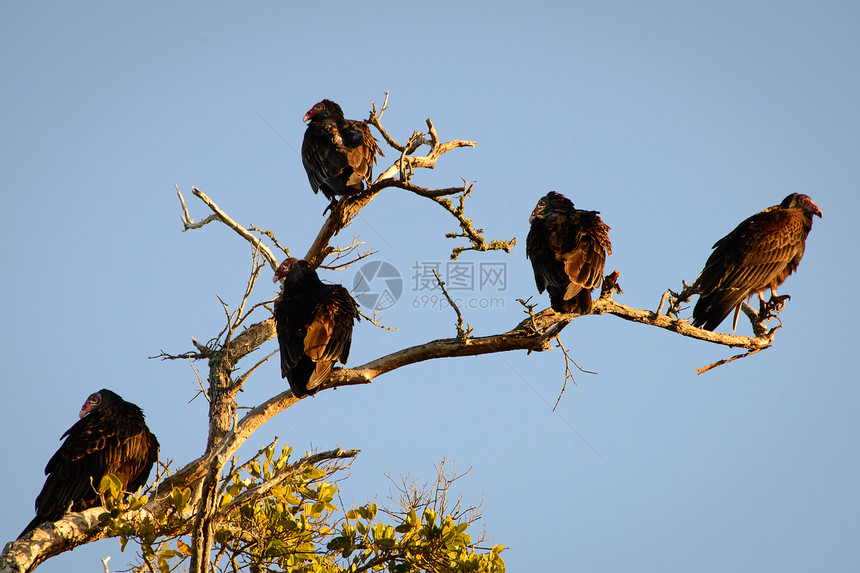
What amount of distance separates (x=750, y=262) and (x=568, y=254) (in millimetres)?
1810

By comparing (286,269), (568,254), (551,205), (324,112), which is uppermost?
(324,112)

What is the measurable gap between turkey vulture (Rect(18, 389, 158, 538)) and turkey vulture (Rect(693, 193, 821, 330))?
4.07 metres

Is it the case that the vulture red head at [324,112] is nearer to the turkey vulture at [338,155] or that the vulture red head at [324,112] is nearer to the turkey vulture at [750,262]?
the turkey vulture at [338,155]

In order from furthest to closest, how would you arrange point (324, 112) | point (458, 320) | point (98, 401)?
point (324, 112) < point (98, 401) < point (458, 320)

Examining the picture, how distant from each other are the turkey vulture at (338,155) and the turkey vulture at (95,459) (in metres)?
2.18

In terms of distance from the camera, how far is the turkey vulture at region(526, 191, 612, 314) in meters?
4.12

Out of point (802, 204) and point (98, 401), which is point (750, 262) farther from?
point (98, 401)

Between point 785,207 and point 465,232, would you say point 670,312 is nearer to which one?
point 465,232

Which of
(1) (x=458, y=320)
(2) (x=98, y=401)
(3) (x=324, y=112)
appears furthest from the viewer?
(3) (x=324, y=112)

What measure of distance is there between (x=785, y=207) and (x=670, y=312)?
2.62 metres

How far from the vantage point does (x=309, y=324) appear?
4324mm

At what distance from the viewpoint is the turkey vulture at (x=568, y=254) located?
162 inches

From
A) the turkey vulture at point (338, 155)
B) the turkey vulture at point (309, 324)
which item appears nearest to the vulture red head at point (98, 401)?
the turkey vulture at point (309, 324)

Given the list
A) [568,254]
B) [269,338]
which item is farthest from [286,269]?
[568,254]
